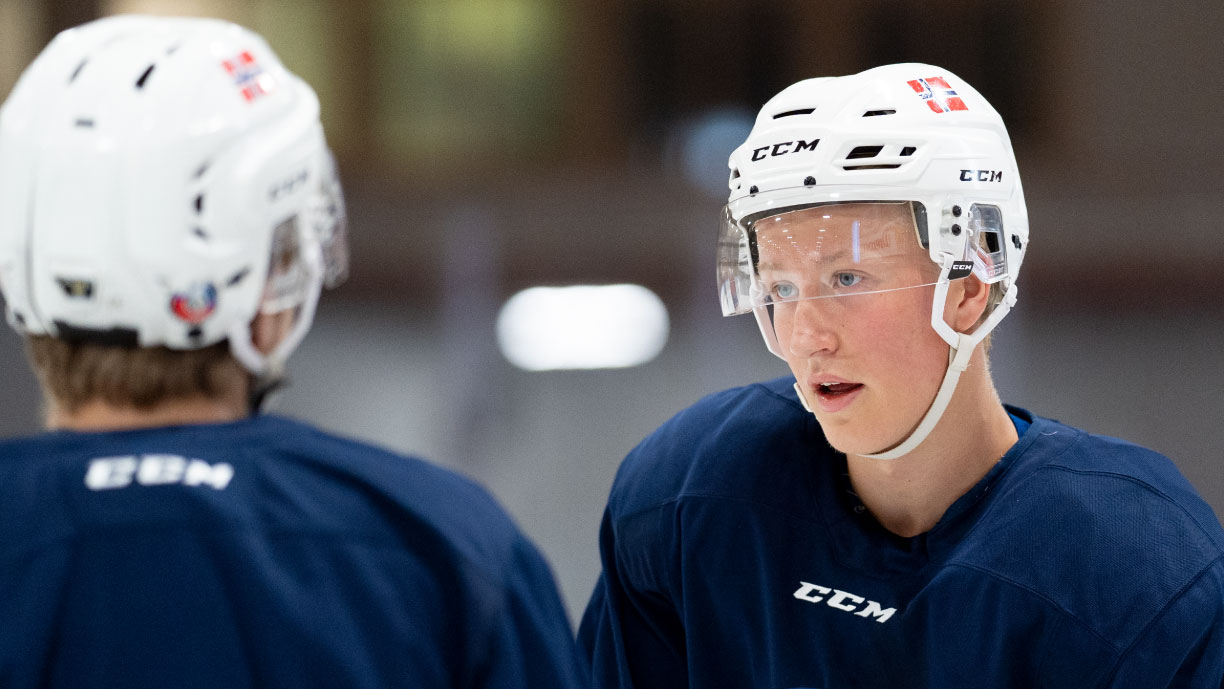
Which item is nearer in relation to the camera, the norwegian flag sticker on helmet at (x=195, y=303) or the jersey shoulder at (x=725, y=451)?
the norwegian flag sticker on helmet at (x=195, y=303)

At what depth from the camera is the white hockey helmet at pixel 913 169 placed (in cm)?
183

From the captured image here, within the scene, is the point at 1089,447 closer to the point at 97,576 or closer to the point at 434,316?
the point at 97,576

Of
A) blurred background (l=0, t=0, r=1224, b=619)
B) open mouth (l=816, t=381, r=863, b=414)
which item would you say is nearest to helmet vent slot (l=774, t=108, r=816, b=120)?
open mouth (l=816, t=381, r=863, b=414)

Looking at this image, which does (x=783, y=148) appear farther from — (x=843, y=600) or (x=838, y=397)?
(x=843, y=600)

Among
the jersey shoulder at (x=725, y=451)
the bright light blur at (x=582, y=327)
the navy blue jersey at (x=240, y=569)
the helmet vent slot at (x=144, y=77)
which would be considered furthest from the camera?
the bright light blur at (x=582, y=327)

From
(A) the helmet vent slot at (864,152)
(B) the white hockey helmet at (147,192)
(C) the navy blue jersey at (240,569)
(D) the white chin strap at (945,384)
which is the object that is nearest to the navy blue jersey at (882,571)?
(D) the white chin strap at (945,384)

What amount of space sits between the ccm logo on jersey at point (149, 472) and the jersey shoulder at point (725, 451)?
0.87 meters

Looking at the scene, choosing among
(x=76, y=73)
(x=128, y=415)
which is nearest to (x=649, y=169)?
(x=76, y=73)

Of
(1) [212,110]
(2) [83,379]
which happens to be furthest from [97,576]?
(1) [212,110]

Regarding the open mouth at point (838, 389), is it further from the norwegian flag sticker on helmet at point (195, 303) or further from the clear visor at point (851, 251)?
the norwegian flag sticker on helmet at point (195, 303)

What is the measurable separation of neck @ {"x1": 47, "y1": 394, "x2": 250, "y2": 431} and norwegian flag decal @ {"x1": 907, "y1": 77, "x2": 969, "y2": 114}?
42.0 inches

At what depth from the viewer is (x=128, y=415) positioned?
56.2 inches

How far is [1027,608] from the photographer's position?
1673mm

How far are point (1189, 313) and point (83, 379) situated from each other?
844 cm
